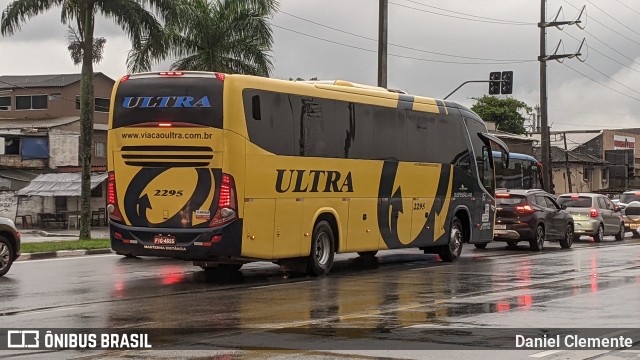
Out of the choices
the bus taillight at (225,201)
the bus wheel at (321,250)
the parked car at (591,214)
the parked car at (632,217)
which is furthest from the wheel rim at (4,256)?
the parked car at (632,217)

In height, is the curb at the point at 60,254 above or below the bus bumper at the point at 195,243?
below

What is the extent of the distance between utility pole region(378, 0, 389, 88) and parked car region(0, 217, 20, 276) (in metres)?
17.7

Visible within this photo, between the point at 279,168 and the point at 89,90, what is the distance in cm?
1412

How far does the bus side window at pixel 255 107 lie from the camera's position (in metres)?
16.0

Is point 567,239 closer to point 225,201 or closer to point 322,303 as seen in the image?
point 225,201

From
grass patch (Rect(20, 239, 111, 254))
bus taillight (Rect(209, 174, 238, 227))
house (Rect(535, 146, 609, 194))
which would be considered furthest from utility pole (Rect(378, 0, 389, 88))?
house (Rect(535, 146, 609, 194))

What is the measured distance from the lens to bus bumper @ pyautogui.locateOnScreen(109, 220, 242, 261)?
15.6 m

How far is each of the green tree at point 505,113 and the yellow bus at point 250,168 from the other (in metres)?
76.5

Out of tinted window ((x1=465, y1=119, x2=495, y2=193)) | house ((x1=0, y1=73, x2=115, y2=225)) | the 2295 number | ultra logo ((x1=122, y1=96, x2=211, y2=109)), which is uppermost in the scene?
house ((x1=0, y1=73, x2=115, y2=225))

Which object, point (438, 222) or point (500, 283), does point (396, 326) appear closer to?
point (500, 283)

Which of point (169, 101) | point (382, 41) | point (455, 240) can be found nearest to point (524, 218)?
point (455, 240)

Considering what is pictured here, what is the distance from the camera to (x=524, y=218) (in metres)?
27.0

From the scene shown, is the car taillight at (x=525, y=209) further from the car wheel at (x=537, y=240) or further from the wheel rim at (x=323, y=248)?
the wheel rim at (x=323, y=248)

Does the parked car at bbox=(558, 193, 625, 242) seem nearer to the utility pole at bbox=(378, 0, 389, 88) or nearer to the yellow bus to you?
the utility pole at bbox=(378, 0, 389, 88)
